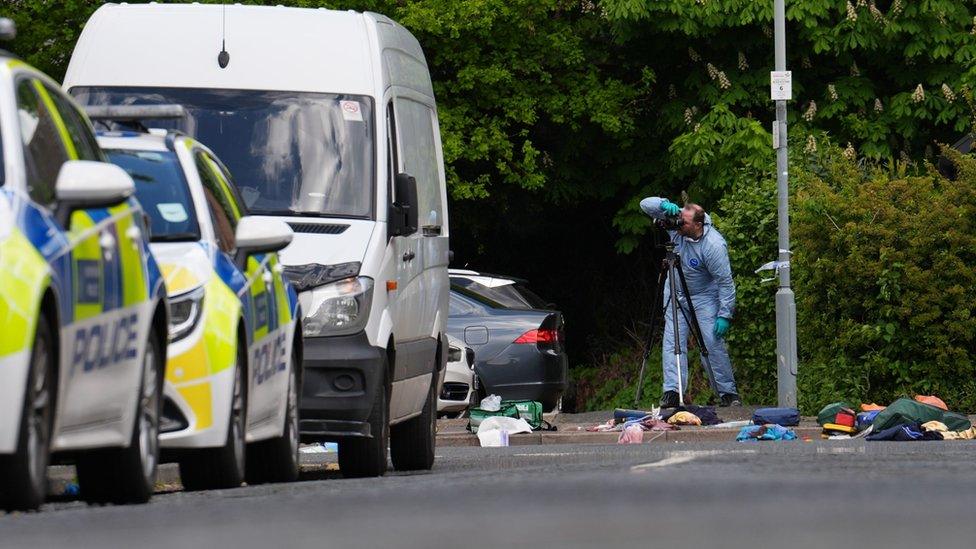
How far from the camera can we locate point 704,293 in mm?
21656

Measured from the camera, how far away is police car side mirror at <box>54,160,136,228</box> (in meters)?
7.60

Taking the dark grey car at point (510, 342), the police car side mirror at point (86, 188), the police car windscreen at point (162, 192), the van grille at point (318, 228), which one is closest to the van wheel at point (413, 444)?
the van grille at point (318, 228)

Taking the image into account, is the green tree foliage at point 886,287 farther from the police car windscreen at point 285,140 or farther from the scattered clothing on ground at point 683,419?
the police car windscreen at point 285,140

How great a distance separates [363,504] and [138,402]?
0.90 m

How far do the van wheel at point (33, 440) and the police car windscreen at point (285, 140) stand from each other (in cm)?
548

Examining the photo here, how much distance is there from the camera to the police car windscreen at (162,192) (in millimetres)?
10258

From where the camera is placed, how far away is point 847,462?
37.1 ft

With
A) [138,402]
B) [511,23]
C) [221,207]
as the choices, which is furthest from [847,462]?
[511,23]

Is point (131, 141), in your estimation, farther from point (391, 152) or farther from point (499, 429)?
point (499, 429)

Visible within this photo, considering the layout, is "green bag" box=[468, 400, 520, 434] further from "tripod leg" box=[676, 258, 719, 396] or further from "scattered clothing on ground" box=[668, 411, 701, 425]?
"tripod leg" box=[676, 258, 719, 396]

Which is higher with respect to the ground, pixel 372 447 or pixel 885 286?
pixel 885 286

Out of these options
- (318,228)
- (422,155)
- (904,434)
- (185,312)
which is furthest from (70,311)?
(904,434)

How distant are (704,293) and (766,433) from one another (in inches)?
149

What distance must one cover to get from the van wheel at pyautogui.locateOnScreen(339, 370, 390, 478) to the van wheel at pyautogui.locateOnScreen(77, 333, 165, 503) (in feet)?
11.6
